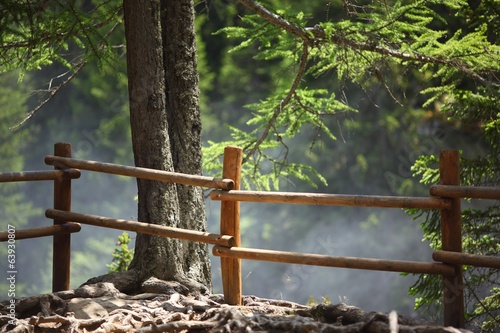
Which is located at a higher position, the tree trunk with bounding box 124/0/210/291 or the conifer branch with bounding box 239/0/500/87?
the conifer branch with bounding box 239/0/500/87

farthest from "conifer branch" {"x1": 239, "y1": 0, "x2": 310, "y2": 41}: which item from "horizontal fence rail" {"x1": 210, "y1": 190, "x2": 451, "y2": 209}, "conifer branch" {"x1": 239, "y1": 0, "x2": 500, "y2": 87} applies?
"horizontal fence rail" {"x1": 210, "y1": 190, "x2": 451, "y2": 209}

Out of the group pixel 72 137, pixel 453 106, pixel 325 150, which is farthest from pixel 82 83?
pixel 453 106

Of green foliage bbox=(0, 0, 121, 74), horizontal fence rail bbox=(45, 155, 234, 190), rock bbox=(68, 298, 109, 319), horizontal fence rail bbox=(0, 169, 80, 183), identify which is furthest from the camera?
green foliage bbox=(0, 0, 121, 74)

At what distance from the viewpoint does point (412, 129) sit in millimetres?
22266

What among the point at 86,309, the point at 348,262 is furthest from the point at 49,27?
the point at 348,262

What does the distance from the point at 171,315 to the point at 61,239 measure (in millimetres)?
1811

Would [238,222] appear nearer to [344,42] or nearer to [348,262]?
Answer: [348,262]

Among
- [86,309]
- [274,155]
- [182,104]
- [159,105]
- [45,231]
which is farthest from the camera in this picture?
[274,155]

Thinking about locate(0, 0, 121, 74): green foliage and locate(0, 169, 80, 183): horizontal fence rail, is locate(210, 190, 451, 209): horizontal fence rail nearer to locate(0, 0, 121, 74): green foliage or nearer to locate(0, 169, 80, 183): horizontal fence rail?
locate(0, 169, 80, 183): horizontal fence rail

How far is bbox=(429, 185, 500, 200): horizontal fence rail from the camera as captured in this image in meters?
4.79

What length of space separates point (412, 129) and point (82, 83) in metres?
13.4

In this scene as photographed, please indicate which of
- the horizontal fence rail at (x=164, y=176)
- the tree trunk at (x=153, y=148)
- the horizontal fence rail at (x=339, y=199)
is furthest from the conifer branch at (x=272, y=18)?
the horizontal fence rail at (x=339, y=199)

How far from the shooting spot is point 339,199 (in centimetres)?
526

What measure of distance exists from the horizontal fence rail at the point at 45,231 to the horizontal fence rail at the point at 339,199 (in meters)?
1.57
